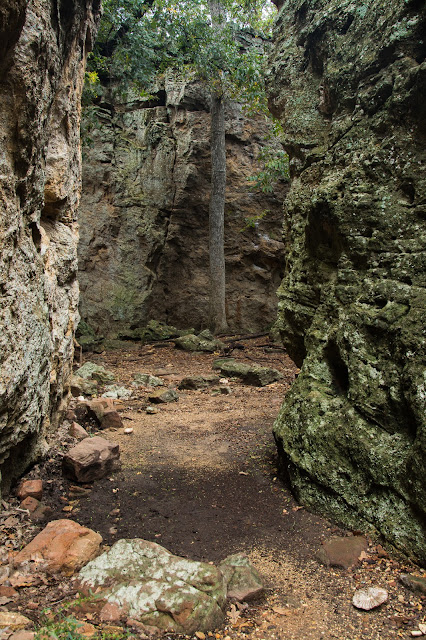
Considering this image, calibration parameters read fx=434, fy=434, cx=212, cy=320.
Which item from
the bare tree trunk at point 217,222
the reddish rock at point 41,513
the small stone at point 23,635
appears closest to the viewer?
the small stone at point 23,635

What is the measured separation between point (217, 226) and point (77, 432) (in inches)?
309

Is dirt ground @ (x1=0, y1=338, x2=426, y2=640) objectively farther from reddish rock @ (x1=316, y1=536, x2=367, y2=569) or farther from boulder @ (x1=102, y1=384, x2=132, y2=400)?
boulder @ (x1=102, y1=384, x2=132, y2=400)

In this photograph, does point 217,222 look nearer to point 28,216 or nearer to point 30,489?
point 28,216

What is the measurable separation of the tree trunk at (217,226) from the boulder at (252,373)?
12.2 ft

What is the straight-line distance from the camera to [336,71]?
12.3 feet

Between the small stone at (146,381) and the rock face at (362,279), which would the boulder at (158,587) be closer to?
the rock face at (362,279)

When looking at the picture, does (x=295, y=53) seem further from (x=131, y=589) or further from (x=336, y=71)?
(x=131, y=589)

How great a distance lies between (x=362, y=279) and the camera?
3.25 m

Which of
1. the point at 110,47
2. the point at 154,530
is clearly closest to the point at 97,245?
the point at 110,47

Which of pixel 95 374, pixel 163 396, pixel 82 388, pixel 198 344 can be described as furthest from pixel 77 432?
pixel 198 344

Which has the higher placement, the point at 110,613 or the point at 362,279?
the point at 362,279

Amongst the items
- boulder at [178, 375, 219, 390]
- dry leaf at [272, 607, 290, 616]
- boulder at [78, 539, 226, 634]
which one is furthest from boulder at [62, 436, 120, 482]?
boulder at [178, 375, 219, 390]

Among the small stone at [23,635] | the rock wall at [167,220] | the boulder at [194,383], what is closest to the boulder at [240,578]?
the small stone at [23,635]

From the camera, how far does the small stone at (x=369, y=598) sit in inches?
83.9
